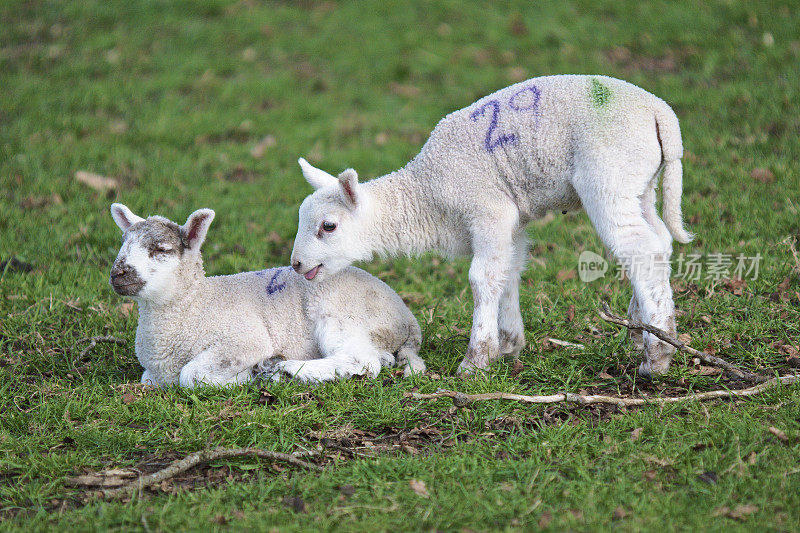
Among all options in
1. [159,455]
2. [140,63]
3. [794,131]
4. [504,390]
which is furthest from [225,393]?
[140,63]

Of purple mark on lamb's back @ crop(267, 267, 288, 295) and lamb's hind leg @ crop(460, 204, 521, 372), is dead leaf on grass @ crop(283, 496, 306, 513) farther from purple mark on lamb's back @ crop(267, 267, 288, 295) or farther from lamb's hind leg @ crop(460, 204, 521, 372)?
purple mark on lamb's back @ crop(267, 267, 288, 295)

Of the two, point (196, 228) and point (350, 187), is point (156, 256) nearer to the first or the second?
point (196, 228)

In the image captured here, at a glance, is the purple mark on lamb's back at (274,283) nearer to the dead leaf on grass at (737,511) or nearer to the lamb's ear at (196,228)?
the lamb's ear at (196,228)

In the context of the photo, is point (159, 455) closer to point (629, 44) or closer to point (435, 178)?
point (435, 178)

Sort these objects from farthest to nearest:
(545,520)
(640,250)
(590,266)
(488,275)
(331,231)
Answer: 1. (590,266)
2. (331,231)
3. (488,275)
4. (640,250)
5. (545,520)

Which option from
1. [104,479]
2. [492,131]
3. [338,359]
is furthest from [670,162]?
[104,479]

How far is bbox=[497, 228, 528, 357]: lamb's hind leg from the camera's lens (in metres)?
5.76

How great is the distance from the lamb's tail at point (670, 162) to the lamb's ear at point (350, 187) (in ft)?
6.06

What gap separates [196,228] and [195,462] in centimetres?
159

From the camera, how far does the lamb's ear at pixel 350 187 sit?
209 inches

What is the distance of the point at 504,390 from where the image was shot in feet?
16.6

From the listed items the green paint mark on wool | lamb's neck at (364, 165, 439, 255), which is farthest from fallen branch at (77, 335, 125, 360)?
the green paint mark on wool

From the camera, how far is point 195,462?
436 centimetres

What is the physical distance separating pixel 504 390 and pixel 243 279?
192 centimetres
